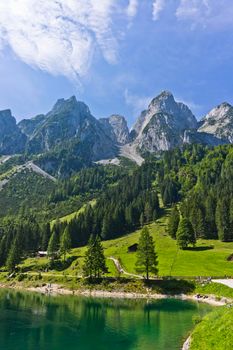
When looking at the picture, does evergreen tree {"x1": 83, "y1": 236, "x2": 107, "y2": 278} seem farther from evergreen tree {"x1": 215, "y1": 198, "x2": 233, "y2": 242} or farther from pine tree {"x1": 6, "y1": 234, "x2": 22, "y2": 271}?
evergreen tree {"x1": 215, "y1": 198, "x2": 233, "y2": 242}

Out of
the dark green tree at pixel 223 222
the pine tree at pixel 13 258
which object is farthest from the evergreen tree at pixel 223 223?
the pine tree at pixel 13 258

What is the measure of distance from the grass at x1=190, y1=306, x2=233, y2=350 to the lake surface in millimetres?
3399

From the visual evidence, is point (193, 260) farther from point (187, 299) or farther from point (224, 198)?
point (224, 198)

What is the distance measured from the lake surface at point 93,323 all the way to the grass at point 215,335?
3399mm

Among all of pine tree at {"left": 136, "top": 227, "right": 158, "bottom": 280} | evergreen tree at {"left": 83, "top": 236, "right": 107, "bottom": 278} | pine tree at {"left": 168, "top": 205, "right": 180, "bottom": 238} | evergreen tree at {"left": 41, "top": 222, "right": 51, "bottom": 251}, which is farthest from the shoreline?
pine tree at {"left": 168, "top": 205, "right": 180, "bottom": 238}

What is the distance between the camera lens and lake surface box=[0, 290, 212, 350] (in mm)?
48500

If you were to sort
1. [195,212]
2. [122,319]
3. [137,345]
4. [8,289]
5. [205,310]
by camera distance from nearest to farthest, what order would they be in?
[137,345], [122,319], [205,310], [8,289], [195,212]

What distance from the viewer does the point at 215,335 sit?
4097cm

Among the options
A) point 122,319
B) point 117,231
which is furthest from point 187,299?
point 117,231

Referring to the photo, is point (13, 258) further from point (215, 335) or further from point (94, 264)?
point (215, 335)

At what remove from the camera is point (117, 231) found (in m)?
177

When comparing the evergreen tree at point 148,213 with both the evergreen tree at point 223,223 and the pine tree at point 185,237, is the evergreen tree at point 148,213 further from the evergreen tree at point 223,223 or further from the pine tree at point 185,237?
the pine tree at point 185,237

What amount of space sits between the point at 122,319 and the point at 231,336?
30.7 m

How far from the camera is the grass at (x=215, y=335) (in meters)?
37.1
